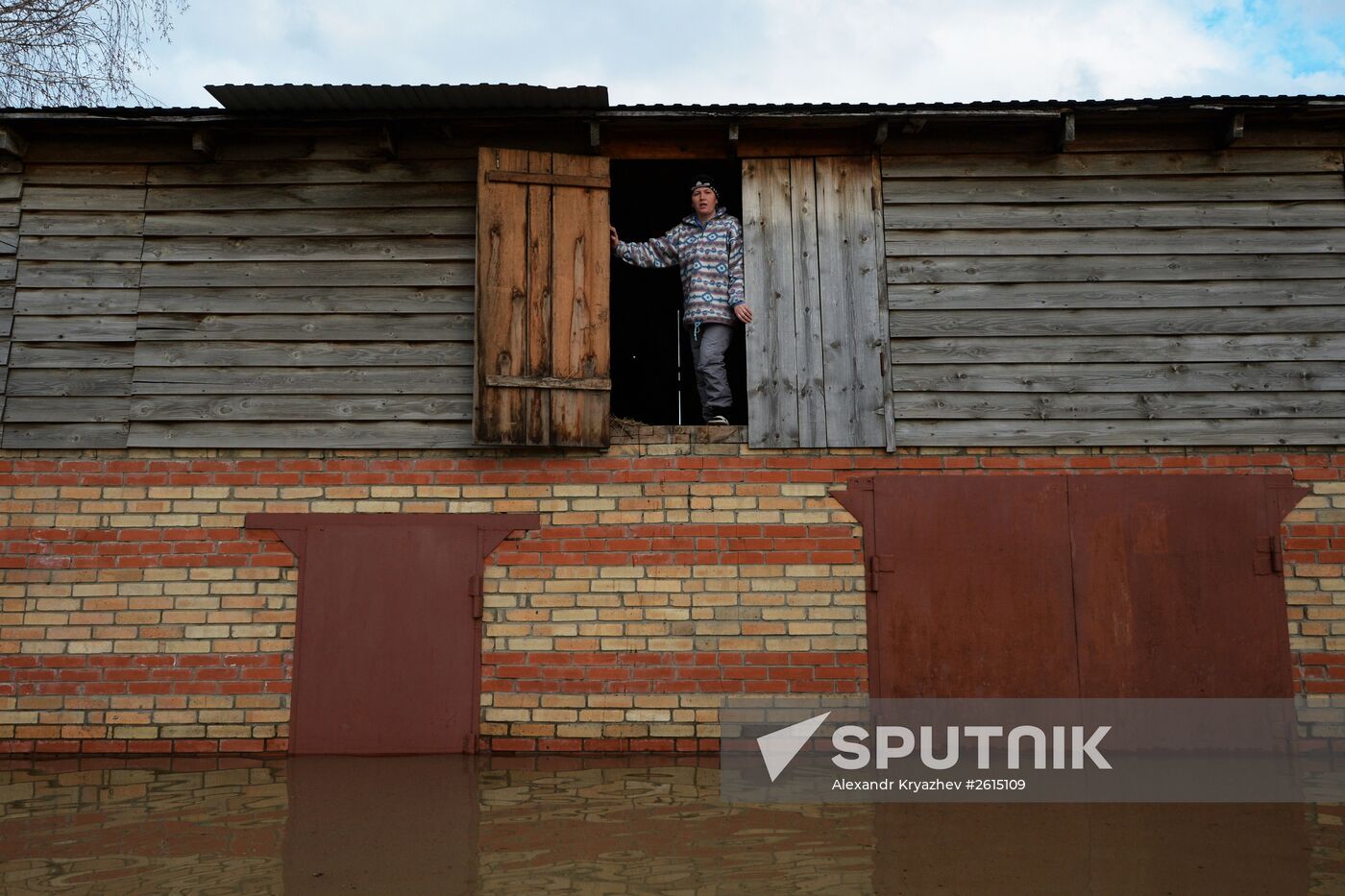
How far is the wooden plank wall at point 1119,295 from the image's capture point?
6.30m

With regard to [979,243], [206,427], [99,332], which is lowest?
[206,427]

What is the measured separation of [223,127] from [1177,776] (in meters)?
7.05

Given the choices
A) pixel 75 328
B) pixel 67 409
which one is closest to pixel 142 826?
pixel 67 409

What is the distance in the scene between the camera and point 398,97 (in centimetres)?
615

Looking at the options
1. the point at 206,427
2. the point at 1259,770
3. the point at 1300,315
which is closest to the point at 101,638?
the point at 206,427

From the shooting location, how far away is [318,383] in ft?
20.7

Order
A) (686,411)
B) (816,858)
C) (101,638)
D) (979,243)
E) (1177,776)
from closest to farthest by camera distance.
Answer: (816,858) < (1177,776) < (101,638) < (979,243) < (686,411)

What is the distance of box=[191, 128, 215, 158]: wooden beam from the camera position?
629cm

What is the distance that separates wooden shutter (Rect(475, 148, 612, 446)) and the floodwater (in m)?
2.11

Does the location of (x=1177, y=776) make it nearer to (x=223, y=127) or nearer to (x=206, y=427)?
(x=206, y=427)

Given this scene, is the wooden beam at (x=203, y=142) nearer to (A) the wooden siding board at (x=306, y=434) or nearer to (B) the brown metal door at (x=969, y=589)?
(A) the wooden siding board at (x=306, y=434)

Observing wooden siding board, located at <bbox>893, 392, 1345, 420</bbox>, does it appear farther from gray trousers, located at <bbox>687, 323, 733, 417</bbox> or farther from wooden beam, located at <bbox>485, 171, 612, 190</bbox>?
wooden beam, located at <bbox>485, 171, 612, 190</bbox>

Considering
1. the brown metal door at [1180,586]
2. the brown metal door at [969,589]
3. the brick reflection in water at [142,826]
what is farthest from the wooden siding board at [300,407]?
the brown metal door at [1180,586]

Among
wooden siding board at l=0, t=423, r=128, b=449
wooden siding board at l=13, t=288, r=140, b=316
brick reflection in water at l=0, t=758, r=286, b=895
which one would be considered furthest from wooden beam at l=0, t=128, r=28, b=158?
brick reflection in water at l=0, t=758, r=286, b=895
